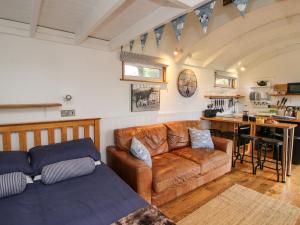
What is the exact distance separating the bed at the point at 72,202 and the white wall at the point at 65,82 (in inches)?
14.4

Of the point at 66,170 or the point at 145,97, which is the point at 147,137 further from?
the point at 66,170

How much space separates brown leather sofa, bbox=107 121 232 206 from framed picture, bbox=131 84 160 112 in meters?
0.39

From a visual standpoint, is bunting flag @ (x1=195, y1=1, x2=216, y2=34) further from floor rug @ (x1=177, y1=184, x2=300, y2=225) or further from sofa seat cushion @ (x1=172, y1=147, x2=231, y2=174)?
floor rug @ (x1=177, y1=184, x2=300, y2=225)

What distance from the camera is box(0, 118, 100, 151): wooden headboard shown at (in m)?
2.08

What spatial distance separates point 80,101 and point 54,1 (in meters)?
1.27

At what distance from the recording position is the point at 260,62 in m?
5.25

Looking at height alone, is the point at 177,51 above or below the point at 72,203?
above

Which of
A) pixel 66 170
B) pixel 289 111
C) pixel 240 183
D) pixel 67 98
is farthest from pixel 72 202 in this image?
pixel 289 111

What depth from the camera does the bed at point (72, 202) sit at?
4.25ft

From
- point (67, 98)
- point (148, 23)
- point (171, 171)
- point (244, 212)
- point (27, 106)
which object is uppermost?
point (148, 23)

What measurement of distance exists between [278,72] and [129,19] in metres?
4.72

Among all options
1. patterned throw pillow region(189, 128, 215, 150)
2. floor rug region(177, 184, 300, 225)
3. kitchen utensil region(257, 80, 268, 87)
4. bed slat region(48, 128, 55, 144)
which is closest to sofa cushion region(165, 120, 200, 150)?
patterned throw pillow region(189, 128, 215, 150)

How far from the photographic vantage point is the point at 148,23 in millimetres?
2072

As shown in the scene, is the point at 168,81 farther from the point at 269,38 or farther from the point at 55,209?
the point at 55,209
